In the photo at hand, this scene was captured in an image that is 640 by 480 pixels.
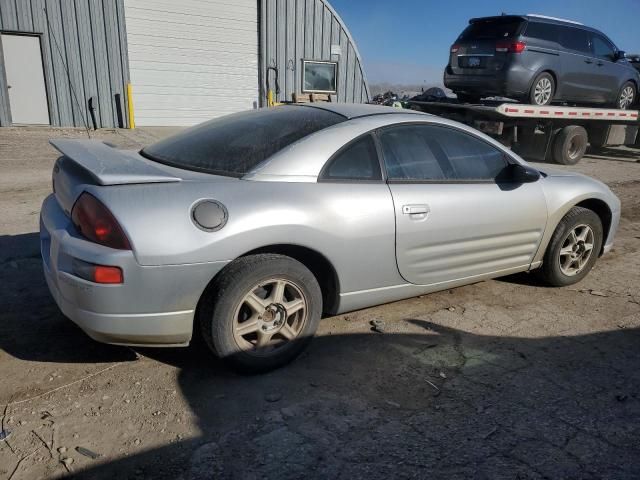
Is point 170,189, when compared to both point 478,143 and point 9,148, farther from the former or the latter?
point 9,148

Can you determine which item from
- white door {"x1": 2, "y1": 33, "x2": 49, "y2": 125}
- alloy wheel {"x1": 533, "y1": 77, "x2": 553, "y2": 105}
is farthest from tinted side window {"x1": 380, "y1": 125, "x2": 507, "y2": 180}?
white door {"x1": 2, "y1": 33, "x2": 49, "y2": 125}

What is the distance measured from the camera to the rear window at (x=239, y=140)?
3059 millimetres

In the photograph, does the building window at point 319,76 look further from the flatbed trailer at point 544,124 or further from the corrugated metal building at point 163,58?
the flatbed trailer at point 544,124

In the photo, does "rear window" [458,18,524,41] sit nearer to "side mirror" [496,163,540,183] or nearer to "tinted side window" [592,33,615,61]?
"tinted side window" [592,33,615,61]

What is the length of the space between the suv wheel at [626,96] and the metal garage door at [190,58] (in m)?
10.3

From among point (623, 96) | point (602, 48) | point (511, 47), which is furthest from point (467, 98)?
point (623, 96)

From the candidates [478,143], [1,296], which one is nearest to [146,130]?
[1,296]

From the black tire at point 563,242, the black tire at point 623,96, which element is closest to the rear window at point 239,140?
the black tire at point 563,242

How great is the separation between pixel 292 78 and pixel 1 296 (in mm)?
14447

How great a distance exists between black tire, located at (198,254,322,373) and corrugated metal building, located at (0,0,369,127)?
13.2 meters

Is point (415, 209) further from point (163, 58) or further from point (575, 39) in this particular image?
point (163, 58)

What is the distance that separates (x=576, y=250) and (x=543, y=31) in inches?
297

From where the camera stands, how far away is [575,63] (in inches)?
431

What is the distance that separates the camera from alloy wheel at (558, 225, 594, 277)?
4.30m
